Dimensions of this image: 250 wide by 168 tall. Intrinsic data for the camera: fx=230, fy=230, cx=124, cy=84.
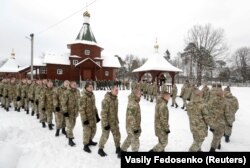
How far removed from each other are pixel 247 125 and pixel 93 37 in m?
31.0

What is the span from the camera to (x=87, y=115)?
652 centimetres

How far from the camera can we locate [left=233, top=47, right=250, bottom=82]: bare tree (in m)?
63.7

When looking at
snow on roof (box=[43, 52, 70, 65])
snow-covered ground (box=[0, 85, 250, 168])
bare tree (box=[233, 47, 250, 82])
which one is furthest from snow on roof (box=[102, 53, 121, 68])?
bare tree (box=[233, 47, 250, 82])

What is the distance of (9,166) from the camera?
6.06 meters

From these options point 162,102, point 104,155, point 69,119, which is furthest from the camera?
point 69,119

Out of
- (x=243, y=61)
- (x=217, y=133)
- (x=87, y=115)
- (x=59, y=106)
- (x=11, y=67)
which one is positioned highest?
(x=243, y=61)

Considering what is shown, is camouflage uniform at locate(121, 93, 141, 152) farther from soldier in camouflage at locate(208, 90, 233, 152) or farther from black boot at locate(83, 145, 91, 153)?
soldier in camouflage at locate(208, 90, 233, 152)

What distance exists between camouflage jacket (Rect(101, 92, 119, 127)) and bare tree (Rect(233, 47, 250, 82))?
65210 mm

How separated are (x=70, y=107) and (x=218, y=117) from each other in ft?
15.0

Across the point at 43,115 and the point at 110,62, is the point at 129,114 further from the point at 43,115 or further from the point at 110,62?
the point at 110,62

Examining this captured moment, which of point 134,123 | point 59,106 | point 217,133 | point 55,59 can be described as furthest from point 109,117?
point 55,59

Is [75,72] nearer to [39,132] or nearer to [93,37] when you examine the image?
[93,37]

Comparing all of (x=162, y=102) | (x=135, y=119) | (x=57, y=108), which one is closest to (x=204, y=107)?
(x=162, y=102)

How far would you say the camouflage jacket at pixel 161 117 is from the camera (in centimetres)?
557
